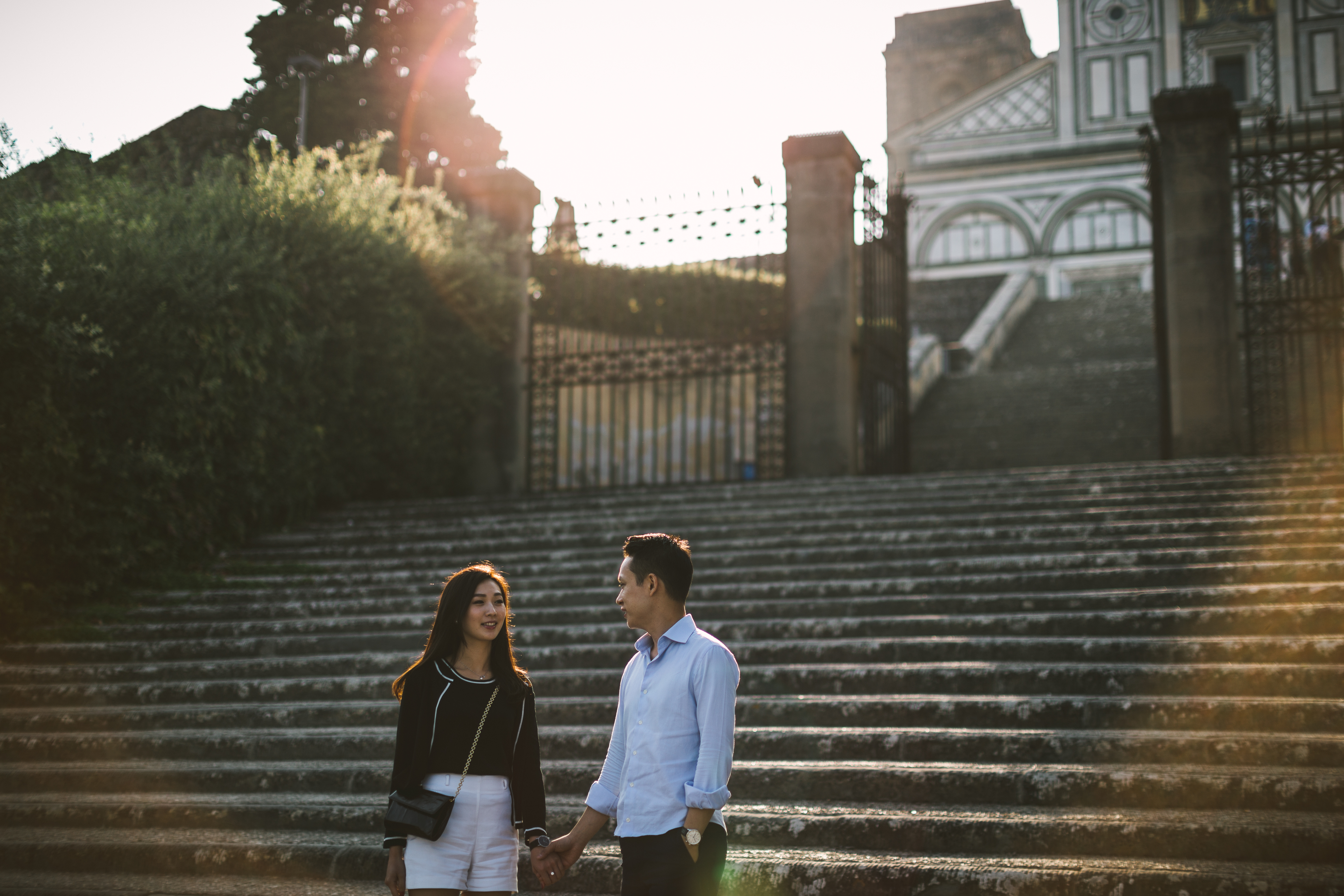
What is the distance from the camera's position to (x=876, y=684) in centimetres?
635

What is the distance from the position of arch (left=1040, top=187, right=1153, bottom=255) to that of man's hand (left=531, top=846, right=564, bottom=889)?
3686 cm

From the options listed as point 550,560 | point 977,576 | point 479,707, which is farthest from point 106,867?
point 977,576

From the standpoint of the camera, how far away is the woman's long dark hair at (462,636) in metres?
3.35

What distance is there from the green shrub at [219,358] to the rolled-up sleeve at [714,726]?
6998 mm

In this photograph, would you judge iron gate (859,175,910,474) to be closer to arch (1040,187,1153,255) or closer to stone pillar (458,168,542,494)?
stone pillar (458,168,542,494)

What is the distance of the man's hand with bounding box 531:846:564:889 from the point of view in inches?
117

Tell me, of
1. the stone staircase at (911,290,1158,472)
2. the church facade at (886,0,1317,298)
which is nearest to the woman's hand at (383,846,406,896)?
the stone staircase at (911,290,1158,472)

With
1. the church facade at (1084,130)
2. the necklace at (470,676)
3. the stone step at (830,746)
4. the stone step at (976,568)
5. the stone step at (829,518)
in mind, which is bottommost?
the stone step at (830,746)

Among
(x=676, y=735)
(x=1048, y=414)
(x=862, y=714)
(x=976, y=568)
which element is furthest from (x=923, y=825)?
(x=1048, y=414)

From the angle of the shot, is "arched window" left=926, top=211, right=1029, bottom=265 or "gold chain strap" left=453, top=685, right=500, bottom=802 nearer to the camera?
"gold chain strap" left=453, top=685, right=500, bottom=802

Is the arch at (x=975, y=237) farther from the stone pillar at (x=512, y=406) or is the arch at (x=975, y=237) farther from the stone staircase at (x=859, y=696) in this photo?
the stone staircase at (x=859, y=696)

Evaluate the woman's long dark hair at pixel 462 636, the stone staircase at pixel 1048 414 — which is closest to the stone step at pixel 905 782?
the woman's long dark hair at pixel 462 636

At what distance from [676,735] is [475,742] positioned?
0.61m

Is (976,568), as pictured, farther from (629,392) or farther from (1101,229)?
(1101,229)
